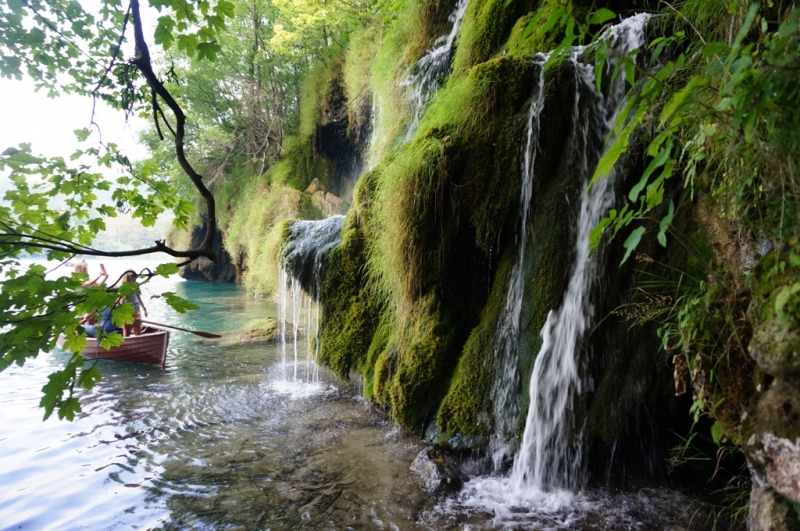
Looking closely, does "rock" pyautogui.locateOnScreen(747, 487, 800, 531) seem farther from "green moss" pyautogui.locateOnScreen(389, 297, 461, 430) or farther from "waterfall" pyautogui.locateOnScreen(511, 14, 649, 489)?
"green moss" pyautogui.locateOnScreen(389, 297, 461, 430)

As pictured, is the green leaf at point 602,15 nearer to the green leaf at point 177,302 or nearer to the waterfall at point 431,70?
the green leaf at point 177,302

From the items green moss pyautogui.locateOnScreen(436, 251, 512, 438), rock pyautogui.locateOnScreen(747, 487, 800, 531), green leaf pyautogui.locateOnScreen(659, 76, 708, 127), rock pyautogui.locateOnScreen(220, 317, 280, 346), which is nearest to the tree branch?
green leaf pyautogui.locateOnScreen(659, 76, 708, 127)

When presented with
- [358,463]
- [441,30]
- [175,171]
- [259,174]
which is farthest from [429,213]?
[175,171]

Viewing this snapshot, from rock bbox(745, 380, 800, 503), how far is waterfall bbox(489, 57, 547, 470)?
235 centimetres

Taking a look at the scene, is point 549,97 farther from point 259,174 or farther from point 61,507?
point 259,174

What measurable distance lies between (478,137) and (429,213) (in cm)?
99

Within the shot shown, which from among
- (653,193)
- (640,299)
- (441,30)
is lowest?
(640,299)

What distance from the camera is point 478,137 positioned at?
4.71 metres

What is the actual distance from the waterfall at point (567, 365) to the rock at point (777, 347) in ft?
6.71

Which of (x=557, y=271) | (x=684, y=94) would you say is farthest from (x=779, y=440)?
(x=557, y=271)

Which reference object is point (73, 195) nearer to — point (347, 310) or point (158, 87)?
point (158, 87)

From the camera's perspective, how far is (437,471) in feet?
13.2

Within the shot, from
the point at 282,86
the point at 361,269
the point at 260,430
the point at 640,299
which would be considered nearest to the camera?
the point at 640,299

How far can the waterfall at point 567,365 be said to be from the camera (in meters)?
3.92
